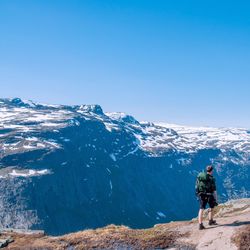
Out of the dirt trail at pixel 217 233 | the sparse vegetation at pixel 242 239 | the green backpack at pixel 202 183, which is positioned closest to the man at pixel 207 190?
the green backpack at pixel 202 183

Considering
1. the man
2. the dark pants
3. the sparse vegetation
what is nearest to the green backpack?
the man

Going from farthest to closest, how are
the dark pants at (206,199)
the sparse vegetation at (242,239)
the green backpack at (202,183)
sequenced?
the dark pants at (206,199)
the green backpack at (202,183)
the sparse vegetation at (242,239)

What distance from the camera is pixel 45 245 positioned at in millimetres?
28266

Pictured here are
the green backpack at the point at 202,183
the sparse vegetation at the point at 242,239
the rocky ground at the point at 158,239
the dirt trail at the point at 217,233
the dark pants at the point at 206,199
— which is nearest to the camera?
the sparse vegetation at the point at 242,239

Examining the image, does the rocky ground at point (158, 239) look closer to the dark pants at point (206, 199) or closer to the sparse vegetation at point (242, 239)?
the sparse vegetation at point (242, 239)

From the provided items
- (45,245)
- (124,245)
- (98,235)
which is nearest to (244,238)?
(124,245)

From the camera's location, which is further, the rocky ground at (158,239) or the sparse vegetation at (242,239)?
the rocky ground at (158,239)

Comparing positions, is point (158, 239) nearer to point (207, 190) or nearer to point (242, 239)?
point (207, 190)

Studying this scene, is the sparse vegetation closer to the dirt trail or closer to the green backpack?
the dirt trail

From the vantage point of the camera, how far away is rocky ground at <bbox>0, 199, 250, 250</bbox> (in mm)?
24875

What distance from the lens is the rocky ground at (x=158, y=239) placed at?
24.9 metres

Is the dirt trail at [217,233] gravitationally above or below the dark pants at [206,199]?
below

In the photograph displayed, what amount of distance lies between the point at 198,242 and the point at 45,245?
10043 mm

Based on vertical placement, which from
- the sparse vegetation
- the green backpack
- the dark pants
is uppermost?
the green backpack
